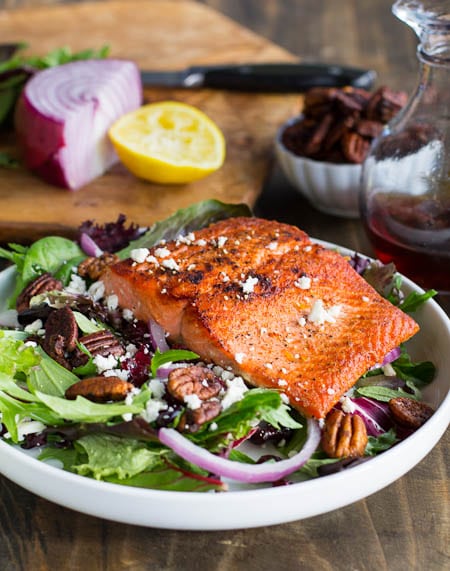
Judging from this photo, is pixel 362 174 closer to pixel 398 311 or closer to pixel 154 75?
pixel 398 311

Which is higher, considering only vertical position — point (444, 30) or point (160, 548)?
point (444, 30)

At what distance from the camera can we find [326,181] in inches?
156

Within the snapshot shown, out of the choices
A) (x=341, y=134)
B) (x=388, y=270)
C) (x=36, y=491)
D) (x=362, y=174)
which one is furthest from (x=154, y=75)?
(x=36, y=491)

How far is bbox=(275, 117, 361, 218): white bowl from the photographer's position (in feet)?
12.9

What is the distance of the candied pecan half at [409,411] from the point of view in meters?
2.38

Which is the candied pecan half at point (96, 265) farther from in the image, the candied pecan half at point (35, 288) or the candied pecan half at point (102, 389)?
the candied pecan half at point (102, 389)

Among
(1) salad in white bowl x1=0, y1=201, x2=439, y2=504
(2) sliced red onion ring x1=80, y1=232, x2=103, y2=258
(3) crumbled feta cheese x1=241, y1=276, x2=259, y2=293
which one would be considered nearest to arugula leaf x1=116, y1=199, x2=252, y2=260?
(2) sliced red onion ring x1=80, y1=232, x2=103, y2=258

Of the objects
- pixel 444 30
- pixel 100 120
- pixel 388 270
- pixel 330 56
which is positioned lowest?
pixel 330 56

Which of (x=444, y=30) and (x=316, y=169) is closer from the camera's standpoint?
(x=444, y=30)

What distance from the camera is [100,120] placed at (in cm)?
428

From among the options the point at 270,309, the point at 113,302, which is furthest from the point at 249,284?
the point at 113,302

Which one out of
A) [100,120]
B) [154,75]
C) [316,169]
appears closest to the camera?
[316,169]

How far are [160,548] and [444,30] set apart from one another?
2130 mm

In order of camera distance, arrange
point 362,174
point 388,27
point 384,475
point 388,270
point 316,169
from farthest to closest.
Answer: point 388,27 → point 316,169 → point 362,174 → point 388,270 → point 384,475
